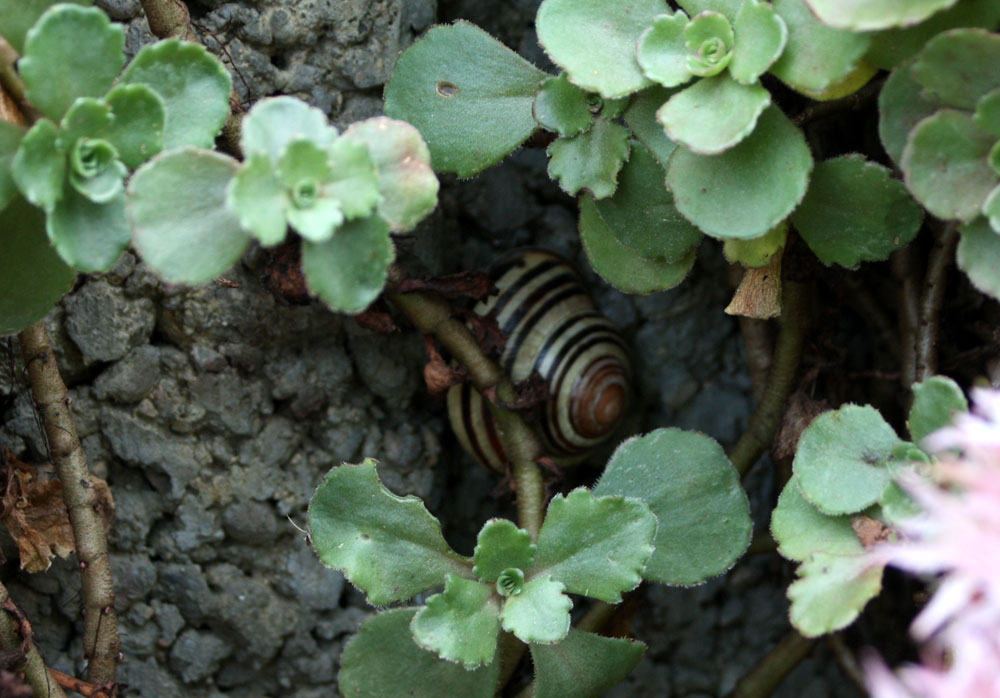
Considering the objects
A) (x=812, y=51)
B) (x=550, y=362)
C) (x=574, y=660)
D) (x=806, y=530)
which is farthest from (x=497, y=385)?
(x=812, y=51)

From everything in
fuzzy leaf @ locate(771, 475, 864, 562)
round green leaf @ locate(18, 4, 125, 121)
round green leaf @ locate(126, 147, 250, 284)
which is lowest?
fuzzy leaf @ locate(771, 475, 864, 562)

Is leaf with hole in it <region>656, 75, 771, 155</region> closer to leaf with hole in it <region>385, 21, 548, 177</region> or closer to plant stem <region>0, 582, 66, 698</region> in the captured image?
leaf with hole in it <region>385, 21, 548, 177</region>

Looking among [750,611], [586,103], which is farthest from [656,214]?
[750,611]

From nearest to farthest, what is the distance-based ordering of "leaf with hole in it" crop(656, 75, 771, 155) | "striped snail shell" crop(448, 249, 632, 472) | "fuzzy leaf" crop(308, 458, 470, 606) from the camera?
"leaf with hole in it" crop(656, 75, 771, 155)
"fuzzy leaf" crop(308, 458, 470, 606)
"striped snail shell" crop(448, 249, 632, 472)

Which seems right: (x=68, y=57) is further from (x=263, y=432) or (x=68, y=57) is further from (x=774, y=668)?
(x=774, y=668)

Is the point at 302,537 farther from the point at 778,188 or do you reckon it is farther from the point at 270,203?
the point at 778,188

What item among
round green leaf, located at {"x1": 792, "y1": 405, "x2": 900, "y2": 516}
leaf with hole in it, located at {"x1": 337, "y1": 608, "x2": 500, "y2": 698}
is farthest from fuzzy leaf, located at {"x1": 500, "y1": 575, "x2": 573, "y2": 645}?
round green leaf, located at {"x1": 792, "y1": 405, "x2": 900, "y2": 516}
